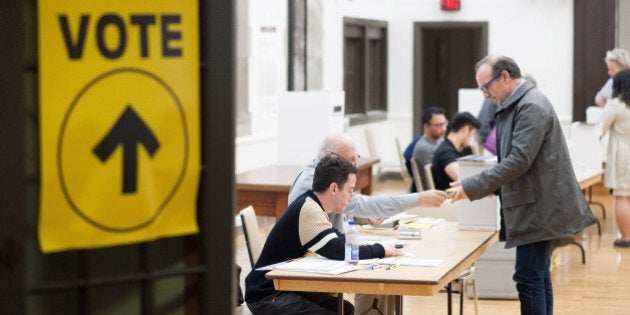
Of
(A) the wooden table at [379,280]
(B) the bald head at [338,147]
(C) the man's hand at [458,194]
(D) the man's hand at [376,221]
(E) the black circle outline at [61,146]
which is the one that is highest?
(E) the black circle outline at [61,146]

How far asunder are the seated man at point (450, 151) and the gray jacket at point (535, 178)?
2309 mm

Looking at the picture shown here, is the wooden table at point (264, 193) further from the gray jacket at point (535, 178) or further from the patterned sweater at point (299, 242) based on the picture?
the patterned sweater at point (299, 242)

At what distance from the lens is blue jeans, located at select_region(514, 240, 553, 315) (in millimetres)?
5238

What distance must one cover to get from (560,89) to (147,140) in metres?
13.4

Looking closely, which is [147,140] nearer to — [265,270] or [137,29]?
[137,29]

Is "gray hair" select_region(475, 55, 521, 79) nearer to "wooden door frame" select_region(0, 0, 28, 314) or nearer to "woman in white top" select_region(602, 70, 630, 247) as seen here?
"wooden door frame" select_region(0, 0, 28, 314)

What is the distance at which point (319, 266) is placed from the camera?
4.51m

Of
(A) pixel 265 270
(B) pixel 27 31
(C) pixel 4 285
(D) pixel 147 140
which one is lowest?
(A) pixel 265 270

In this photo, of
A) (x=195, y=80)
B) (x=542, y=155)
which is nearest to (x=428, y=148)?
(x=542, y=155)

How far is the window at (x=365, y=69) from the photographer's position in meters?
15.1

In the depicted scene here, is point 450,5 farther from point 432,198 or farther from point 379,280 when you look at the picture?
point 379,280

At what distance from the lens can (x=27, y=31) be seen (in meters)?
2.31

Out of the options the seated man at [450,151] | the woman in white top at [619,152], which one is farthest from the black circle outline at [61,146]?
the woman in white top at [619,152]

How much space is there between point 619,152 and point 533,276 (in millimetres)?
4649
